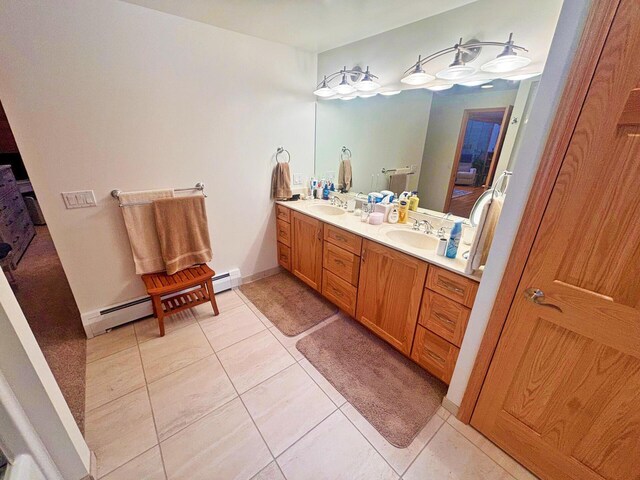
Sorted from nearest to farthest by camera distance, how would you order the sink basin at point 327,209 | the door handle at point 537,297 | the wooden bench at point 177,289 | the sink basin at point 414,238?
the door handle at point 537,297 → the sink basin at point 414,238 → the wooden bench at point 177,289 → the sink basin at point 327,209

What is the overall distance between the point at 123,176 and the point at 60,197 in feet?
1.22

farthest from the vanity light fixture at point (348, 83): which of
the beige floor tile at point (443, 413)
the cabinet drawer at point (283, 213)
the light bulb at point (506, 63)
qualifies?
the beige floor tile at point (443, 413)

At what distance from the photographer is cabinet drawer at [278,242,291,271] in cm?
273

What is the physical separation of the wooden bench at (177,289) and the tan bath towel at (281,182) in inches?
39.0

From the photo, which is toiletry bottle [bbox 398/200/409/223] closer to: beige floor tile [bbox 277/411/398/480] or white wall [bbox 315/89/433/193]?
white wall [bbox 315/89/433/193]

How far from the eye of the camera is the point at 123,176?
5.98ft

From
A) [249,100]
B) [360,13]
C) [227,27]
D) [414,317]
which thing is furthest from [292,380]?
[227,27]

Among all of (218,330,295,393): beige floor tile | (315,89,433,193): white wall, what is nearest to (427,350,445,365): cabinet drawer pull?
(218,330,295,393): beige floor tile

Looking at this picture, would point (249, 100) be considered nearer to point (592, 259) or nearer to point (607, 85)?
point (607, 85)

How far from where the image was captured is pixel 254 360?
5.96 ft

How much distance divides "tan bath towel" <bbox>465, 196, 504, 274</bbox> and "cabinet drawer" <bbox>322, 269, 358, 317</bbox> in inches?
37.3

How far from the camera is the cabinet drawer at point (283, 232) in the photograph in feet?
8.59

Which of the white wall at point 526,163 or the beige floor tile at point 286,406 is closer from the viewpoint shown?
the white wall at point 526,163

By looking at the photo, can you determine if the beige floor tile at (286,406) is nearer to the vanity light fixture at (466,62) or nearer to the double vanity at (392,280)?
the double vanity at (392,280)
